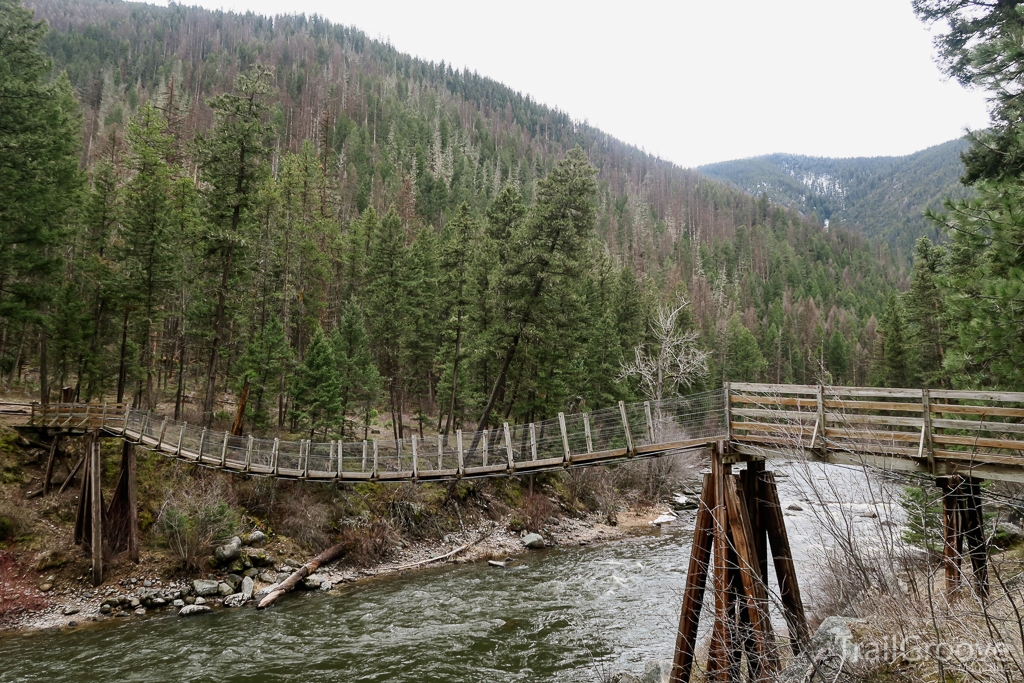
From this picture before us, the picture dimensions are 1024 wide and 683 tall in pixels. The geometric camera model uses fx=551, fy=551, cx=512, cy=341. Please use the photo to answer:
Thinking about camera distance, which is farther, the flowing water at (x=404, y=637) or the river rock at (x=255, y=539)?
the river rock at (x=255, y=539)

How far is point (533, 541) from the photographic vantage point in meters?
21.2

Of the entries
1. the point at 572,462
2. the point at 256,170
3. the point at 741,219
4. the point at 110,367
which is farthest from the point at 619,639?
the point at 741,219

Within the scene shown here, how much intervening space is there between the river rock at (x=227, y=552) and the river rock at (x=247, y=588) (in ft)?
3.28

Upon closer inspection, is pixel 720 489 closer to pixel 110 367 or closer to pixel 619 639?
pixel 619 639

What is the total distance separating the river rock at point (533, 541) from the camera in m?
21.1

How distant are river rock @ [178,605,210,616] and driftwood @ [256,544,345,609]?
126 centimetres

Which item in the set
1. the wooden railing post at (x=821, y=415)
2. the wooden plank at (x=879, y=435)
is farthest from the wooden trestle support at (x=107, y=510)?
the wooden plank at (x=879, y=435)

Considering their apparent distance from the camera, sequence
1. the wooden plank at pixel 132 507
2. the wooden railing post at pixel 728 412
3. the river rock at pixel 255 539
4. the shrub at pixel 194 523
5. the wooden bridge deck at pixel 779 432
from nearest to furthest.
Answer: the wooden bridge deck at pixel 779 432 < the wooden railing post at pixel 728 412 < the wooden plank at pixel 132 507 < the shrub at pixel 194 523 < the river rock at pixel 255 539

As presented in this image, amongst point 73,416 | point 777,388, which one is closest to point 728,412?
point 777,388

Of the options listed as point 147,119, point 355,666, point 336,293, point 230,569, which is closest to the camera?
point 355,666

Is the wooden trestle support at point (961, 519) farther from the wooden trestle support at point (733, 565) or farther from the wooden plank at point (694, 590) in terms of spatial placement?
the wooden plank at point (694, 590)

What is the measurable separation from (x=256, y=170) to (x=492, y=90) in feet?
511

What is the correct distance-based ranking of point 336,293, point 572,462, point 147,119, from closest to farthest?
point 572,462
point 147,119
point 336,293

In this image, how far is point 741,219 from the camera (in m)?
138
